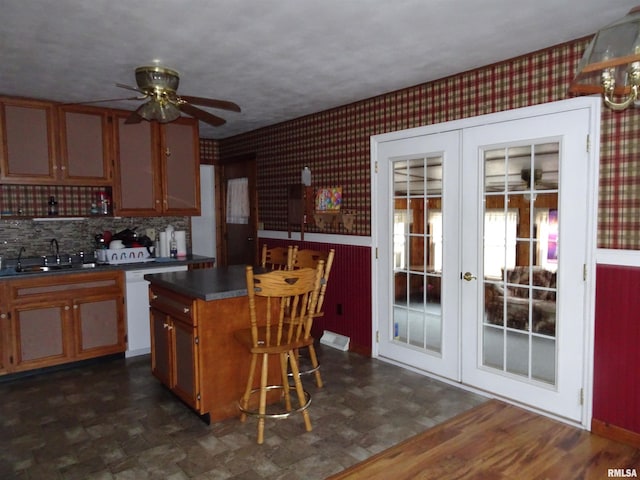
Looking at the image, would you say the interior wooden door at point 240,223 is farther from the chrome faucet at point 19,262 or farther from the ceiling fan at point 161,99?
the ceiling fan at point 161,99

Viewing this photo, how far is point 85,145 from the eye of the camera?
14.1 ft

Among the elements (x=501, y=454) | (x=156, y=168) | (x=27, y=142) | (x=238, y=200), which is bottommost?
(x=501, y=454)

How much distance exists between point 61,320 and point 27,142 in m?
1.58

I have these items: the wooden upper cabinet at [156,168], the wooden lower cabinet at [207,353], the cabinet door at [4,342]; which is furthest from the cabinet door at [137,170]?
the wooden lower cabinet at [207,353]

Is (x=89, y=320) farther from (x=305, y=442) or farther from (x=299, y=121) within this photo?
(x=299, y=121)

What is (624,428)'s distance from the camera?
8.79 feet

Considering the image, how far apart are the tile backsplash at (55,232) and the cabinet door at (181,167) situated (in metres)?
0.62

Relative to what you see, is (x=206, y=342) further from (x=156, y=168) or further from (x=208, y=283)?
(x=156, y=168)

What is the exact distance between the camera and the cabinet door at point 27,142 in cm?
393

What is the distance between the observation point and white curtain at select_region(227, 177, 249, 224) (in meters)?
5.95

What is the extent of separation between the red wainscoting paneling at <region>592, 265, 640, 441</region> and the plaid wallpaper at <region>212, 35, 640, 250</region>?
21 centimetres

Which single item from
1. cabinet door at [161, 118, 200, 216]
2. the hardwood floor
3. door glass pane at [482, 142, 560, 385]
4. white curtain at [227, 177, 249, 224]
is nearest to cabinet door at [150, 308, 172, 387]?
the hardwood floor

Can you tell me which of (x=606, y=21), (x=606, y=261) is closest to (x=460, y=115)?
(x=606, y=21)

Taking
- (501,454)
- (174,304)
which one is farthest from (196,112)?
(501,454)
